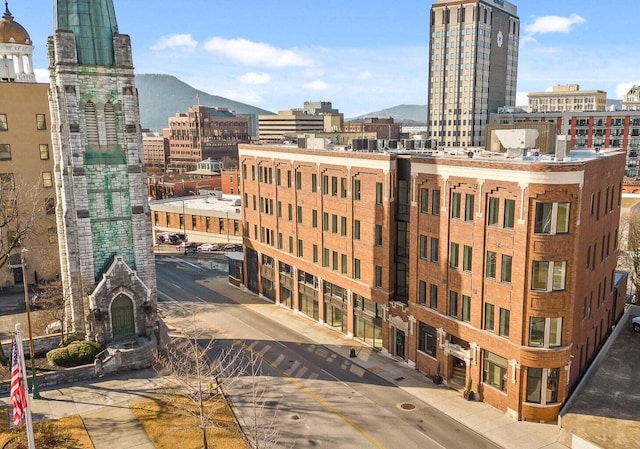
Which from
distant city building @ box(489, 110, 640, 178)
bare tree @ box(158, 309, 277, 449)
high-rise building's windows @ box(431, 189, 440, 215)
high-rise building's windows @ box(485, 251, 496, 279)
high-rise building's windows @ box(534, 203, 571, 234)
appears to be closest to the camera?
bare tree @ box(158, 309, 277, 449)

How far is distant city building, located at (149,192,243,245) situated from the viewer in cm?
8856

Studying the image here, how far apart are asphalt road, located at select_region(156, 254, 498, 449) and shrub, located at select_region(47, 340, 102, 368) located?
11077 millimetres

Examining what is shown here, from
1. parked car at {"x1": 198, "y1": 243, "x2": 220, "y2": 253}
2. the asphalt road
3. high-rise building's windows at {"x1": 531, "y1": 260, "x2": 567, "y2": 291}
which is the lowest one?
the asphalt road

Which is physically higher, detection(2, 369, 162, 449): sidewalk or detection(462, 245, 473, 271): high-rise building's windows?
detection(462, 245, 473, 271): high-rise building's windows

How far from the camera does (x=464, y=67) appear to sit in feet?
562

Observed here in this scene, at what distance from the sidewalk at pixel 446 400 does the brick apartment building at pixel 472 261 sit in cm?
83

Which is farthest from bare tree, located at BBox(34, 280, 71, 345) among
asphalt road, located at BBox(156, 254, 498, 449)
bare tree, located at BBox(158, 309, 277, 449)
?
asphalt road, located at BBox(156, 254, 498, 449)

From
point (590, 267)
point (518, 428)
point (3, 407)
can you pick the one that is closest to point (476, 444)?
point (518, 428)

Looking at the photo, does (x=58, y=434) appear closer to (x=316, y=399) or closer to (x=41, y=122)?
(x=316, y=399)

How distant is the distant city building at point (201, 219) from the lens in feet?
291

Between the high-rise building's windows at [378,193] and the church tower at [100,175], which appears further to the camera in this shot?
the high-rise building's windows at [378,193]

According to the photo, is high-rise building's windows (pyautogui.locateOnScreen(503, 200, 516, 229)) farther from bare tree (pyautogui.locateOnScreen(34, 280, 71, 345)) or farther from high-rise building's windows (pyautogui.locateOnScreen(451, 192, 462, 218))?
bare tree (pyautogui.locateOnScreen(34, 280, 71, 345))

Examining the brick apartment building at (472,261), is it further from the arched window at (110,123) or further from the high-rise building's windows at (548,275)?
the arched window at (110,123)

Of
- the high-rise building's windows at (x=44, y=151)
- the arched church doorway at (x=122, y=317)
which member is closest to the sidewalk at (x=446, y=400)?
the arched church doorway at (x=122, y=317)
